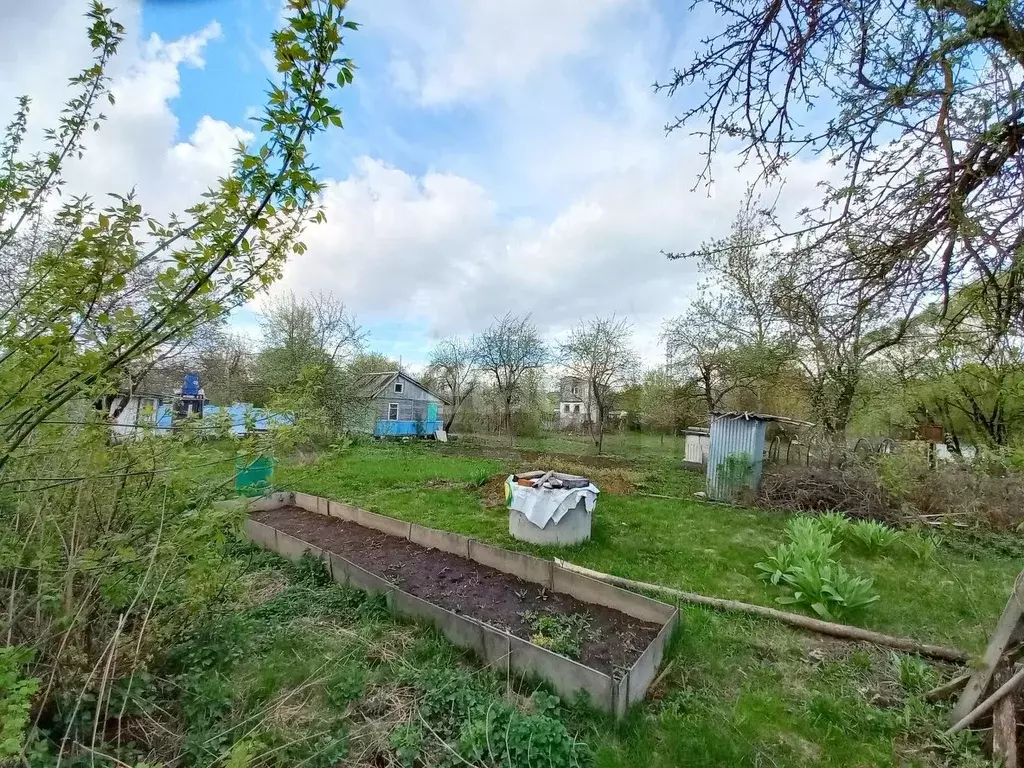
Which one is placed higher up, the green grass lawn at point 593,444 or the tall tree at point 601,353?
the tall tree at point 601,353

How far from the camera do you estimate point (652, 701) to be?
279cm

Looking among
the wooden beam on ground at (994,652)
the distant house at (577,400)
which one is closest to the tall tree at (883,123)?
the wooden beam on ground at (994,652)

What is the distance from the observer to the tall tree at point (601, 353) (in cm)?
1697

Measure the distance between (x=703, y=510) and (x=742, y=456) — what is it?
4.97 ft

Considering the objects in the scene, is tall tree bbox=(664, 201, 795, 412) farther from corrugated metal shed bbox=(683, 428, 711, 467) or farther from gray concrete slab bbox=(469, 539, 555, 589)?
gray concrete slab bbox=(469, 539, 555, 589)

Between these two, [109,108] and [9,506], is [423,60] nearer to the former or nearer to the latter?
[109,108]

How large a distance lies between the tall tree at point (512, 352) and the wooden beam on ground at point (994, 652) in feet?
58.4

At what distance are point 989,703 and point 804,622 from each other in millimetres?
1553

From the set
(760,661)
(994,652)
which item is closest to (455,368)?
(760,661)

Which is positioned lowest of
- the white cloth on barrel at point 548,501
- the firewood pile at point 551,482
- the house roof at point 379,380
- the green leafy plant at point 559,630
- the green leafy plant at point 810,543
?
the green leafy plant at point 559,630

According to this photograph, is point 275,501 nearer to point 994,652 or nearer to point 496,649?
point 496,649

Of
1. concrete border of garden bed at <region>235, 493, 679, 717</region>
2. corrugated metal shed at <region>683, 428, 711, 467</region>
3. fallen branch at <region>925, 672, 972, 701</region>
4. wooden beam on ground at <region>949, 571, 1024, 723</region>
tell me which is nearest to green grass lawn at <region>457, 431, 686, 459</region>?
corrugated metal shed at <region>683, 428, 711, 467</region>

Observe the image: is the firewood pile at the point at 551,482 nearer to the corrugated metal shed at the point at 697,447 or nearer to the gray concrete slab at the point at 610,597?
the gray concrete slab at the point at 610,597

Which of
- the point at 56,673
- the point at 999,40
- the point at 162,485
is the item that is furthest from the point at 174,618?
the point at 999,40
